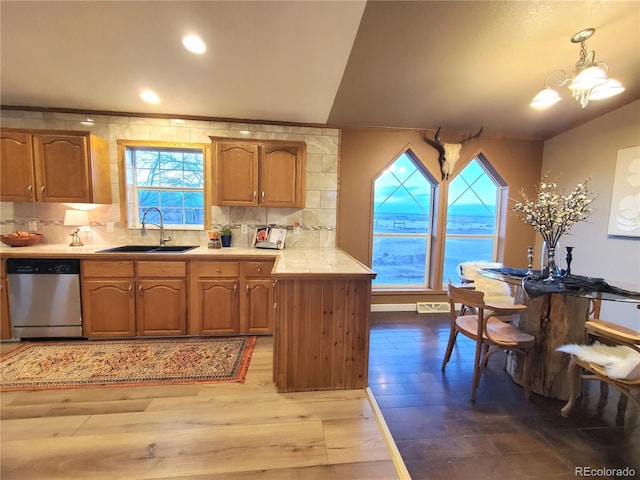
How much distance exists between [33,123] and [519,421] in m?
5.17

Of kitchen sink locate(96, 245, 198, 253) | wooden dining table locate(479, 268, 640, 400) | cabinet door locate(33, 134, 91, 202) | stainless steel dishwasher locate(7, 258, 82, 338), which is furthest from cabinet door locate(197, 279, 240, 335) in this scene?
wooden dining table locate(479, 268, 640, 400)

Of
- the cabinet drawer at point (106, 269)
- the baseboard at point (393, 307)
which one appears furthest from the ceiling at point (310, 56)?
the baseboard at point (393, 307)

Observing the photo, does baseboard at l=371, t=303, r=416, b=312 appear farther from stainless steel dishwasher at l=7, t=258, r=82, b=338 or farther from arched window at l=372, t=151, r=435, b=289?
stainless steel dishwasher at l=7, t=258, r=82, b=338

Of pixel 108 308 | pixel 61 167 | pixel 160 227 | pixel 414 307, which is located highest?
pixel 61 167

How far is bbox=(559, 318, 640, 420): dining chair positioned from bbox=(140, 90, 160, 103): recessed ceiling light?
4046 mm

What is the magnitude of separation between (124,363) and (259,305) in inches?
47.9

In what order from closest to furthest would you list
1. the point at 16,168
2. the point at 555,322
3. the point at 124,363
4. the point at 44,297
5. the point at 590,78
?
the point at 590,78
the point at 555,322
the point at 124,363
the point at 44,297
the point at 16,168

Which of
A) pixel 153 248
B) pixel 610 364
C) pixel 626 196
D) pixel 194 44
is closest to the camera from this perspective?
pixel 610 364

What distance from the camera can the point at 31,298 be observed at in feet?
8.67

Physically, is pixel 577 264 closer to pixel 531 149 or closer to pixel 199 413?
pixel 531 149

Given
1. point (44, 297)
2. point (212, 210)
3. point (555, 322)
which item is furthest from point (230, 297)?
point (555, 322)

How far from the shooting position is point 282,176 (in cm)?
311

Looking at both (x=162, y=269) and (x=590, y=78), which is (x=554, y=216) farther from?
(x=162, y=269)

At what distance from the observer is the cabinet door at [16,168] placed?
2727 mm
